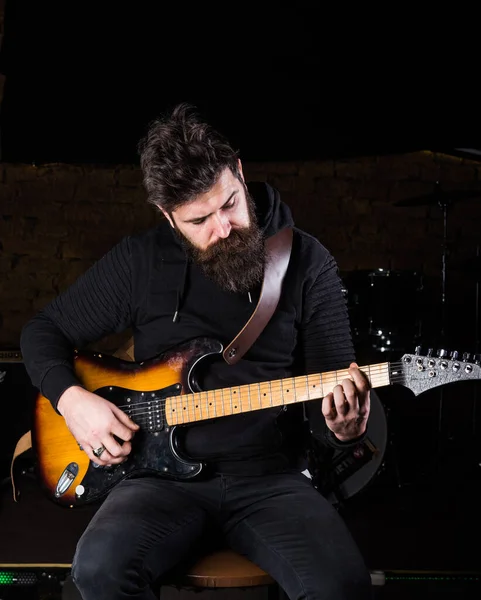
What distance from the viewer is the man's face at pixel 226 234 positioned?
2080mm

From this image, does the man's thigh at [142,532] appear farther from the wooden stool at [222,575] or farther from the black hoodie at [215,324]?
the black hoodie at [215,324]

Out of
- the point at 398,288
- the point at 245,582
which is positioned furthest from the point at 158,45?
the point at 245,582

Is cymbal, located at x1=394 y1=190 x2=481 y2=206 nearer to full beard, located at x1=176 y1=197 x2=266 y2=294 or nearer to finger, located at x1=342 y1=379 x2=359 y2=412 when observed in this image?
full beard, located at x1=176 y1=197 x2=266 y2=294

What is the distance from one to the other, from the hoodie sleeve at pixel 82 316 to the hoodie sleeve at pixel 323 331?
58 cm

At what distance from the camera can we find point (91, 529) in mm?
Result: 1776

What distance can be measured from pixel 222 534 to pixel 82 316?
0.84 m

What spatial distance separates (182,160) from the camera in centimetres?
208

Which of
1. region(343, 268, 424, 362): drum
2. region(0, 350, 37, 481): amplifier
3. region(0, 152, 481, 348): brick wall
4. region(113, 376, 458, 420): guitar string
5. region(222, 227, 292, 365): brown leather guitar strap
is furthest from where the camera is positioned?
region(0, 152, 481, 348): brick wall

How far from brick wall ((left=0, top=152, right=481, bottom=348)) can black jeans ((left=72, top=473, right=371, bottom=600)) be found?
3.46m

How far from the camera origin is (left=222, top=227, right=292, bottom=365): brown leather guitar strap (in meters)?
2.05

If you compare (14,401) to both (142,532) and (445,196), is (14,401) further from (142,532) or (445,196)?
(445,196)

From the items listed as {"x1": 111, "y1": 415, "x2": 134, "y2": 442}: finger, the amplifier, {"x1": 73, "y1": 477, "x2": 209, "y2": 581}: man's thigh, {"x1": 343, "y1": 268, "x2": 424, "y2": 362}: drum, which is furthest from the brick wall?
{"x1": 73, "y1": 477, "x2": 209, "y2": 581}: man's thigh

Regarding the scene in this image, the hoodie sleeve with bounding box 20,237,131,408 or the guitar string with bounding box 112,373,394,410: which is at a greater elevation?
the hoodie sleeve with bounding box 20,237,131,408

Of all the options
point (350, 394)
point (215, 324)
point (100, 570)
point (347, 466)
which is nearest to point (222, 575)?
point (100, 570)
